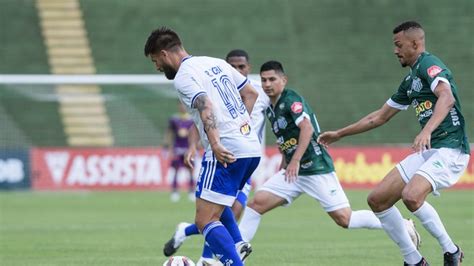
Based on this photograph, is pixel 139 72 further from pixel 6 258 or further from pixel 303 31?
pixel 6 258

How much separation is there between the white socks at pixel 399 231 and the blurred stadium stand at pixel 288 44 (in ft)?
70.9

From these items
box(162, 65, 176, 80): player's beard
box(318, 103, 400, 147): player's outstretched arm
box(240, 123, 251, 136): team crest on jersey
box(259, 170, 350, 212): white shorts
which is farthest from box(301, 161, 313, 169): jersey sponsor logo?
box(162, 65, 176, 80): player's beard

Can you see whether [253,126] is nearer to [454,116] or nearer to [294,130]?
[294,130]

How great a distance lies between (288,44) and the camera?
3556 centimetres

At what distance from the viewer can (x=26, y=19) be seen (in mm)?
36188

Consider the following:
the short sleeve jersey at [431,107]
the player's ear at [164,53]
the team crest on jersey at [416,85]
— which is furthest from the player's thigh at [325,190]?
the player's ear at [164,53]

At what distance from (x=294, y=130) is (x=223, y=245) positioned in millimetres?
2780

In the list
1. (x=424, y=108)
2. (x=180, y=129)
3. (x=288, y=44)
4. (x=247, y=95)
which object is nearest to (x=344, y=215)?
(x=424, y=108)

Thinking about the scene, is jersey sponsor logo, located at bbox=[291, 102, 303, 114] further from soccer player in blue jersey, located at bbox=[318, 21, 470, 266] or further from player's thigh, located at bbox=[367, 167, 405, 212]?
player's thigh, located at bbox=[367, 167, 405, 212]

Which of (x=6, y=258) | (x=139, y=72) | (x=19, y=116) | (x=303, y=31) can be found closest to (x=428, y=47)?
(x=303, y=31)

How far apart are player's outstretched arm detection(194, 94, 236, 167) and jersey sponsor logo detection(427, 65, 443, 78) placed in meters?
2.12

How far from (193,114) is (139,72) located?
25957 mm

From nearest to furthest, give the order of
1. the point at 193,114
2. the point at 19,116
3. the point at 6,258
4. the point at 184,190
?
1. the point at 193,114
2. the point at 6,258
3. the point at 184,190
4. the point at 19,116

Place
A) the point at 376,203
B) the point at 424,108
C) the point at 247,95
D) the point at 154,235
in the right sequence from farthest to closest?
the point at 154,235 < the point at 376,203 < the point at 424,108 < the point at 247,95
